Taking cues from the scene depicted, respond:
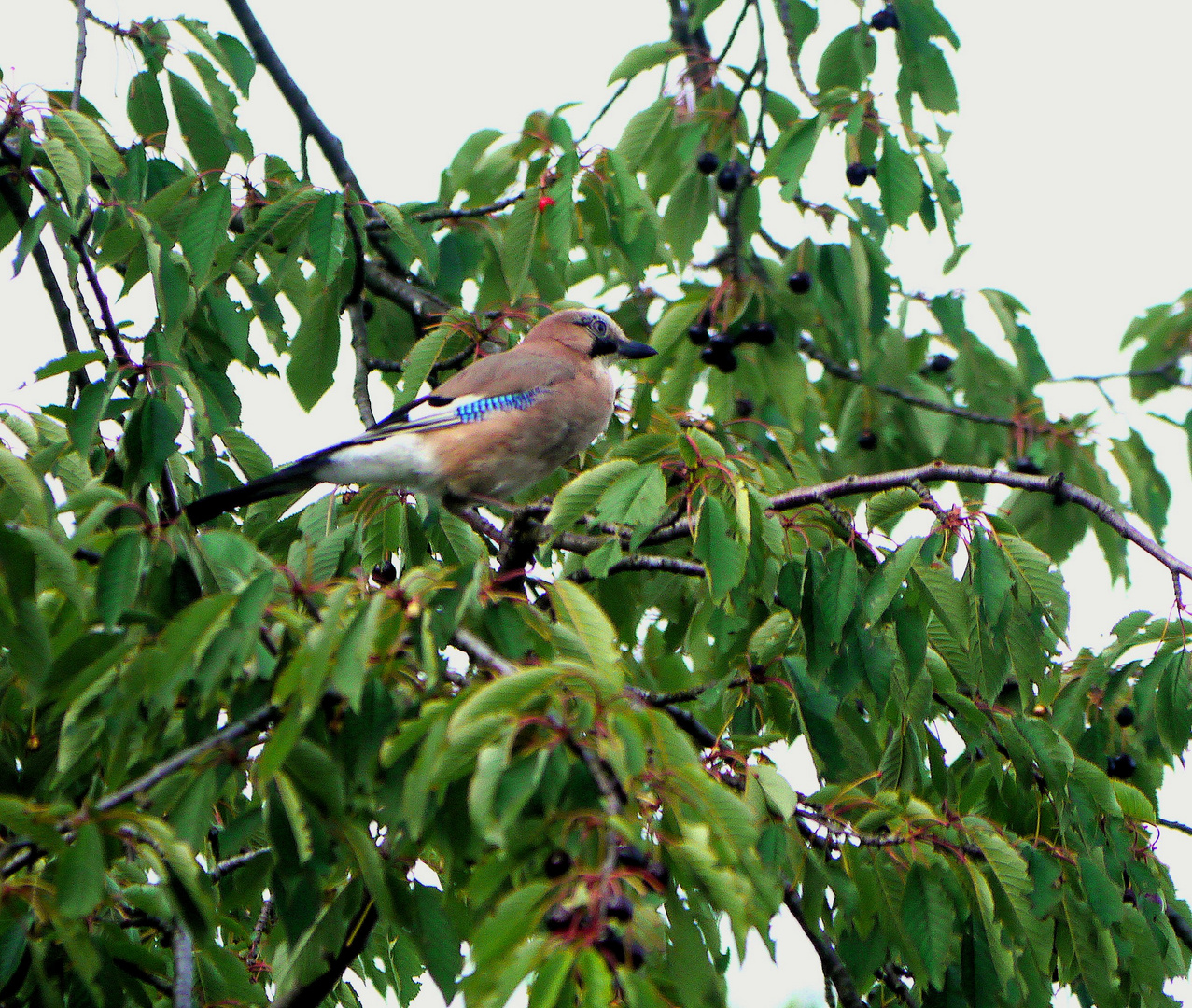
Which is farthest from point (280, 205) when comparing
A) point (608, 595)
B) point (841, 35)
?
point (841, 35)

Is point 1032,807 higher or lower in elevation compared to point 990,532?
lower

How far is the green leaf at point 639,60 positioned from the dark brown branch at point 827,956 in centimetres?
288

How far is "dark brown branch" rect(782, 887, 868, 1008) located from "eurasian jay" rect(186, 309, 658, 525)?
5.92 feet

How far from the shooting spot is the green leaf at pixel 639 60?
4488mm

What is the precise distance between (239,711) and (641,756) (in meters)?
0.64

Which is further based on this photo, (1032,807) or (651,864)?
(1032,807)

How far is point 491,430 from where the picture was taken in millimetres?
4137

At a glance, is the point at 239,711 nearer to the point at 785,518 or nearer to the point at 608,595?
the point at 785,518

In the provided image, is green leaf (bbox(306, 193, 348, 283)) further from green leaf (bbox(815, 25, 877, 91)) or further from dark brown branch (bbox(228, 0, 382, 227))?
green leaf (bbox(815, 25, 877, 91))

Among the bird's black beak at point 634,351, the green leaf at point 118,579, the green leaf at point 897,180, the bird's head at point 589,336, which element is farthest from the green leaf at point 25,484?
the bird's black beak at point 634,351

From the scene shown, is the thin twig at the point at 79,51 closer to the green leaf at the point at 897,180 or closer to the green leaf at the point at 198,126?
the green leaf at the point at 198,126

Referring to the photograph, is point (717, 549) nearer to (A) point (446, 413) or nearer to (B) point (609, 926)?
(B) point (609, 926)

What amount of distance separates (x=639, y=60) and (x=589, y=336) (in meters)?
1.00

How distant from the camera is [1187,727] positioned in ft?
9.07
